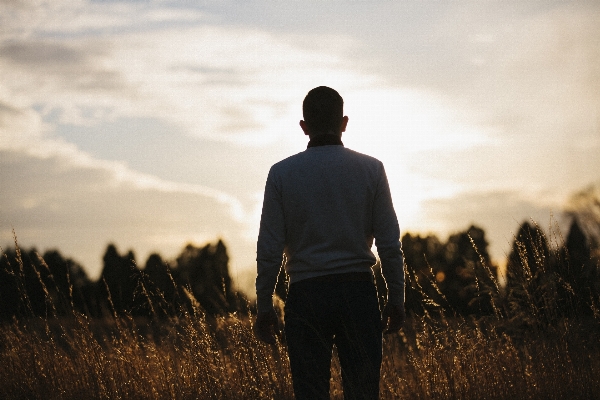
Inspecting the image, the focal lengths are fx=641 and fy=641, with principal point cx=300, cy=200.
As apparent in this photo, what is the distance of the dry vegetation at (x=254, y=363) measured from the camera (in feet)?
16.6

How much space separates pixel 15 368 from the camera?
250 inches

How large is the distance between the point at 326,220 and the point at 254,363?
2.53 metres

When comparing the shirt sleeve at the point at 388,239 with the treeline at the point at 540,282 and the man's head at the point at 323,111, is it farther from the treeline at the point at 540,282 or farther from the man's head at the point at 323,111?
the treeline at the point at 540,282

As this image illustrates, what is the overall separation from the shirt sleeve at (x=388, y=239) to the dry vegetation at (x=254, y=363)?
2.01 meters

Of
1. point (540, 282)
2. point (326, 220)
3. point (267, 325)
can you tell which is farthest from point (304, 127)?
point (540, 282)

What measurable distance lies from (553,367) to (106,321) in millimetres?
4271

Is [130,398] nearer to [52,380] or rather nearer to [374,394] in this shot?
[52,380]

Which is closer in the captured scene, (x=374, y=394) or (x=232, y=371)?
(x=374, y=394)

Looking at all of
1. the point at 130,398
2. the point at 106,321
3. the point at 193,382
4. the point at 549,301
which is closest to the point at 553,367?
the point at 549,301

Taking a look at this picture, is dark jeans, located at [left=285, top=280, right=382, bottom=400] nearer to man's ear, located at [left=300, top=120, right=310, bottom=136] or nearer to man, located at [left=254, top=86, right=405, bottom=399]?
man, located at [left=254, top=86, right=405, bottom=399]

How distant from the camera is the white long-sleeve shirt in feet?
10.3

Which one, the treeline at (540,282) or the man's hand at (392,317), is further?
the treeline at (540,282)

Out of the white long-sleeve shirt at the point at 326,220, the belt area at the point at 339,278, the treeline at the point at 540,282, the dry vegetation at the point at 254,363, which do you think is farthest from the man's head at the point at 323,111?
the dry vegetation at the point at 254,363

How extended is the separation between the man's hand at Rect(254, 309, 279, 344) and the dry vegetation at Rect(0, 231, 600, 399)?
195 centimetres
